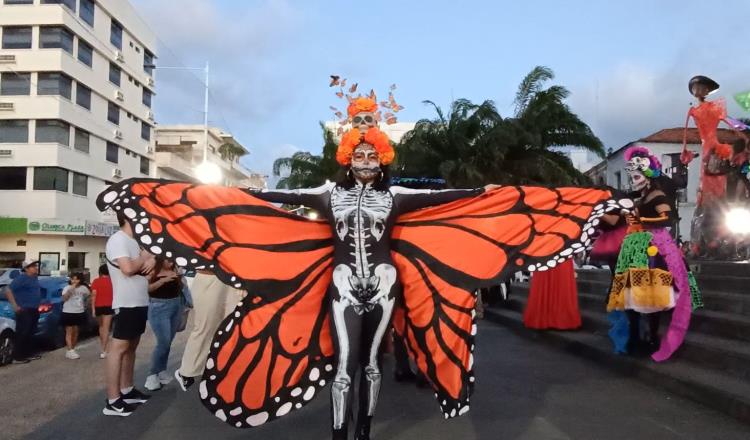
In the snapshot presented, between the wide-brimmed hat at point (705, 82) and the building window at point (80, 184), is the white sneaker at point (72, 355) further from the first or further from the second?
the building window at point (80, 184)

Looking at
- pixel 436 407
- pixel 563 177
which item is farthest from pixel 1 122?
pixel 436 407

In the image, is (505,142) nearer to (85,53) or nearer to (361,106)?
(361,106)

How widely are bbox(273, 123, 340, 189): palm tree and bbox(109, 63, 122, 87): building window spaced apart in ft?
60.0

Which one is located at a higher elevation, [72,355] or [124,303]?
[124,303]

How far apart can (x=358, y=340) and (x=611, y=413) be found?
2.58 m

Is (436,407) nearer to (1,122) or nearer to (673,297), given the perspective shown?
(673,297)

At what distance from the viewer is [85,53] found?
3759cm

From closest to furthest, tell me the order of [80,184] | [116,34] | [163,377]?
[163,377] → [80,184] → [116,34]

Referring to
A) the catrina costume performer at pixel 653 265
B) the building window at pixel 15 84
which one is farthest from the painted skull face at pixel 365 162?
the building window at pixel 15 84

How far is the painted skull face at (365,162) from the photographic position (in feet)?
13.8

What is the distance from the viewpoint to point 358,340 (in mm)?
4074

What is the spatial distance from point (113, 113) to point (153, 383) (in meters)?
38.9

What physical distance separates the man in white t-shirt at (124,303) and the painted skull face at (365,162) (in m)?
2.30

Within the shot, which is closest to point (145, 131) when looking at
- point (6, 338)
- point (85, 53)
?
point (85, 53)
